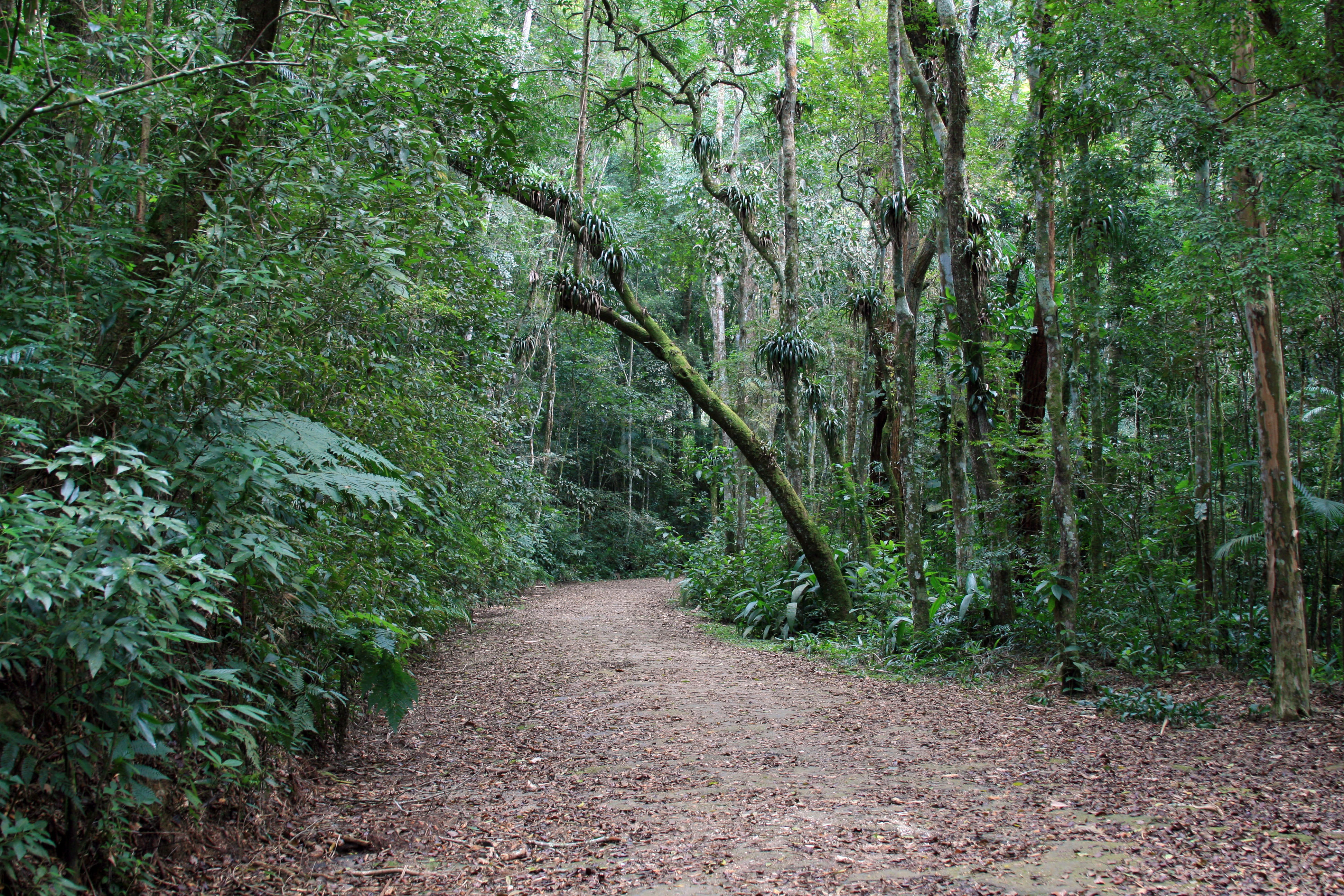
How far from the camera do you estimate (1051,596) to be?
7.43 metres

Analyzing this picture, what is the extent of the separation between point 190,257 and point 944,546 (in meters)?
10.1

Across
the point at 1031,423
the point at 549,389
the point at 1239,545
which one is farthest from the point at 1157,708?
the point at 549,389

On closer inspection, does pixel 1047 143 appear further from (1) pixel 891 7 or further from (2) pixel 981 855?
(2) pixel 981 855

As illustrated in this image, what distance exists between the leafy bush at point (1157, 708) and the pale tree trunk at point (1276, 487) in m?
0.46

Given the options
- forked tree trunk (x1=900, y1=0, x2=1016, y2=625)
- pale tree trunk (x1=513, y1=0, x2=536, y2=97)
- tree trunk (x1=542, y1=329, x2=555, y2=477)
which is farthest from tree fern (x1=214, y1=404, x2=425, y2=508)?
tree trunk (x1=542, y1=329, x2=555, y2=477)

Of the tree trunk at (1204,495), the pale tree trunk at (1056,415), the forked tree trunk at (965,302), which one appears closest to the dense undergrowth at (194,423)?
the pale tree trunk at (1056,415)

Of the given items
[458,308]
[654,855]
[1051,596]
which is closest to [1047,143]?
[1051,596]

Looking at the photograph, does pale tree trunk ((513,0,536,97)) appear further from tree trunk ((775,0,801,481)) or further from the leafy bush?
the leafy bush

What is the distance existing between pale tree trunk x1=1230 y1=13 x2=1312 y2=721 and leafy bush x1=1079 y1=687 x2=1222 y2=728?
1.51 feet

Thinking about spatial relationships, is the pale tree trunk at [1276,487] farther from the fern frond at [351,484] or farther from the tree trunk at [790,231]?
the tree trunk at [790,231]

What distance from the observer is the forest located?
254cm

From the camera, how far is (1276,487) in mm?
5500

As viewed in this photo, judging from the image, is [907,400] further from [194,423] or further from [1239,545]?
[194,423]

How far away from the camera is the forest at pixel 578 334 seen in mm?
2539
